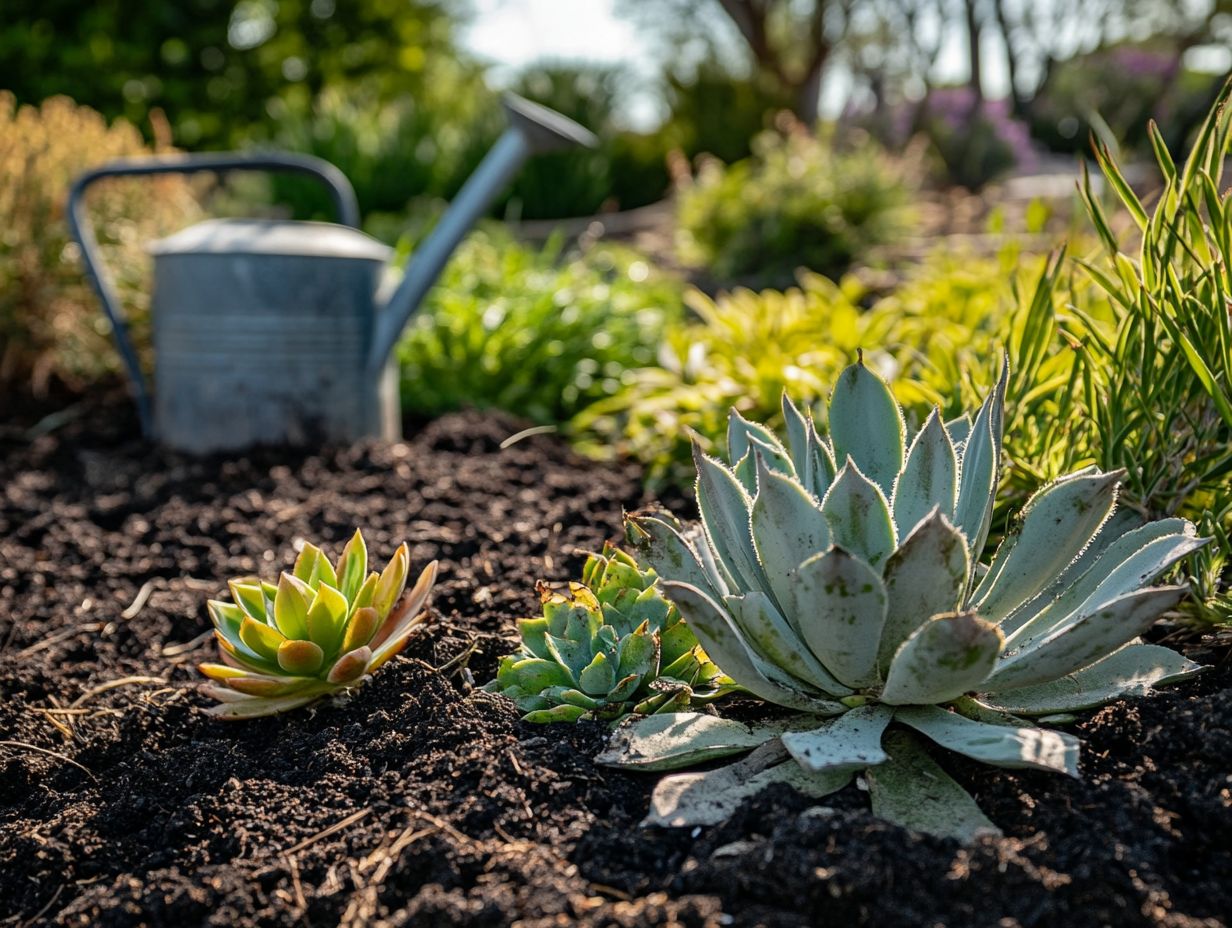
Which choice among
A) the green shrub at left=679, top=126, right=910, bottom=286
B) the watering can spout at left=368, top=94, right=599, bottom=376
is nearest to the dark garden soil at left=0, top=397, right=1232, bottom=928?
the watering can spout at left=368, top=94, right=599, bottom=376

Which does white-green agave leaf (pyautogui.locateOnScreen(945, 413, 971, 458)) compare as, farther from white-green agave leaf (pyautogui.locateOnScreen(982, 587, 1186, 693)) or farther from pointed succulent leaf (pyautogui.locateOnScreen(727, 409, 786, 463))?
white-green agave leaf (pyautogui.locateOnScreen(982, 587, 1186, 693))

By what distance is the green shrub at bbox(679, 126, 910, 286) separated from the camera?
602 cm

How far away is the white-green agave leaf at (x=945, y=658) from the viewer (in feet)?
4.06

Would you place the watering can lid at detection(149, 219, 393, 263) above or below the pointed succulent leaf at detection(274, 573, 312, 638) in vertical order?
above

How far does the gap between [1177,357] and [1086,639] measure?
0.68 m

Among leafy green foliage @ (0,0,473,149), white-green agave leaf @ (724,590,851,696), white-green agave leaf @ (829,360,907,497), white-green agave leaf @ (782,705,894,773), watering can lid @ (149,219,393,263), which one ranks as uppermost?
leafy green foliage @ (0,0,473,149)

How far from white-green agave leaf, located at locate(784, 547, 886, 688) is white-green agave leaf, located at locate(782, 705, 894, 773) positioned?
0.18 ft

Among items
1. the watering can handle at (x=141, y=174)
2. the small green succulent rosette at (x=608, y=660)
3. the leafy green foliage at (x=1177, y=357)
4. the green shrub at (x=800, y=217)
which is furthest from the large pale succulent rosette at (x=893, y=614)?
the green shrub at (x=800, y=217)

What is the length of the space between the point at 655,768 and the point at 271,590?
2.44ft

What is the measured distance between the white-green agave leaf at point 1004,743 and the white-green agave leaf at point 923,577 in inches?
4.5

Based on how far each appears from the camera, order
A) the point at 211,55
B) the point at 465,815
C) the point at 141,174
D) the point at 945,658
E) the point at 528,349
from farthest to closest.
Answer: the point at 211,55 → the point at 528,349 → the point at 141,174 → the point at 465,815 → the point at 945,658

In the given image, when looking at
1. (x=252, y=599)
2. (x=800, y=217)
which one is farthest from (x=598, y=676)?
(x=800, y=217)

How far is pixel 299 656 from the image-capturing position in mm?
1658

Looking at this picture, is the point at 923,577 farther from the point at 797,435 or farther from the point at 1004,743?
the point at 797,435
